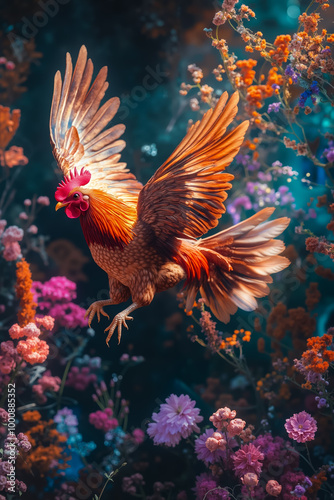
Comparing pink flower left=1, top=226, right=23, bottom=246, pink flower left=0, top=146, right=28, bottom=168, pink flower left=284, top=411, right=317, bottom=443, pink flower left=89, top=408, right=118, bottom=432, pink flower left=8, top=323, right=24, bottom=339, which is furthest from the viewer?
pink flower left=0, top=146, right=28, bottom=168

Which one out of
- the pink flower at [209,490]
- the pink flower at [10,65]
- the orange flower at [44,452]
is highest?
the pink flower at [10,65]

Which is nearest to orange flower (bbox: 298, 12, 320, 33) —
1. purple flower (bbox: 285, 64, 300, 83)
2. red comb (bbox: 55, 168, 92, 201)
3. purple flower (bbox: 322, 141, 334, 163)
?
purple flower (bbox: 285, 64, 300, 83)

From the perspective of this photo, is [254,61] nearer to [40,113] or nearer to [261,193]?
[261,193]

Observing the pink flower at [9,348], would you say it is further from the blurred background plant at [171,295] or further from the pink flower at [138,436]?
the pink flower at [138,436]

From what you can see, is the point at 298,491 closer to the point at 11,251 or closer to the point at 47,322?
the point at 47,322

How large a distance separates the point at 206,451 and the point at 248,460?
202mm

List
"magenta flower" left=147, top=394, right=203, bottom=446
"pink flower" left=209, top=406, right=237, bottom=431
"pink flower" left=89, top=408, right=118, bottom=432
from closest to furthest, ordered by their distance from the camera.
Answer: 1. "pink flower" left=209, top=406, right=237, bottom=431
2. "magenta flower" left=147, top=394, right=203, bottom=446
3. "pink flower" left=89, top=408, right=118, bottom=432

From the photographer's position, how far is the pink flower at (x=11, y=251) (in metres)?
2.45

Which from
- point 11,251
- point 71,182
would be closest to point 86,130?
point 71,182

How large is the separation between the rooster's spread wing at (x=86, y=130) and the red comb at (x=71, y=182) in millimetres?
104

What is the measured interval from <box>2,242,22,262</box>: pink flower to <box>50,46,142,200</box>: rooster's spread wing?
0.58 m

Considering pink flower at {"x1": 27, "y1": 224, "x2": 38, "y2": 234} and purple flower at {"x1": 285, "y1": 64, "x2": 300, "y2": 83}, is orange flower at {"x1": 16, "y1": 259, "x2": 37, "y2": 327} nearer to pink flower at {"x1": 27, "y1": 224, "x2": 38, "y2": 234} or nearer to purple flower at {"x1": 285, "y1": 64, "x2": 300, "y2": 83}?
pink flower at {"x1": 27, "y1": 224, "x2": 38, "y2": 234}

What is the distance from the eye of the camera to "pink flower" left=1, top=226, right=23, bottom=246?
2.44 m

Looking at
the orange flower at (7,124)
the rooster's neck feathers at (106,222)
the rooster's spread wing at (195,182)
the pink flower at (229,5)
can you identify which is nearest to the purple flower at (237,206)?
the rooster's spread wing at (195,182)
